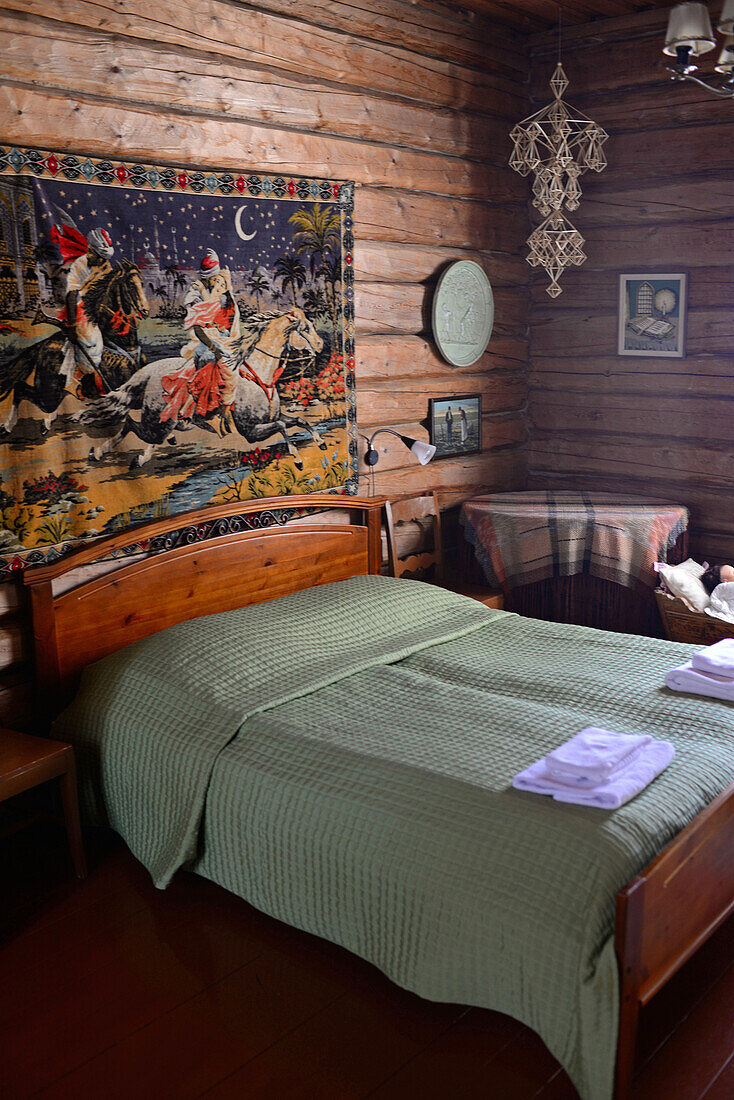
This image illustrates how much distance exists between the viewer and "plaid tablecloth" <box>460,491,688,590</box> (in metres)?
3.93

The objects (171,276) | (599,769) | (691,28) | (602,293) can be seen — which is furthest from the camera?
(602,293)

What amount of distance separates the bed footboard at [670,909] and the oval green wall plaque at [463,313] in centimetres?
257

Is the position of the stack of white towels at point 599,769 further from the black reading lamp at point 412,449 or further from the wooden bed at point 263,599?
the black reading lamp at point 412,449

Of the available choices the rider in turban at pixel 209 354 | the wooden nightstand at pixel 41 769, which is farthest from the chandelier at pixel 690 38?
the wooden nightstand at pixel 41 769

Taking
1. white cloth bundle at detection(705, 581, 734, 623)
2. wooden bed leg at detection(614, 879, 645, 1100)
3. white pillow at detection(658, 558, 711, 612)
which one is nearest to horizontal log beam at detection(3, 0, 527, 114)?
white pillow at detection(658, 558, 711, 612)

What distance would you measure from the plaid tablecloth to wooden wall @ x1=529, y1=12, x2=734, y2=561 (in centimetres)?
34

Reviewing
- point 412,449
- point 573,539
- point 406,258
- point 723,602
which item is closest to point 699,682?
point 723,602

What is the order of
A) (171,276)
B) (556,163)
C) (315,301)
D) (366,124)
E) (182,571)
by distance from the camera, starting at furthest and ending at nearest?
(556,163) < (366,124) < (315,301) < (182,571) < (171,276)

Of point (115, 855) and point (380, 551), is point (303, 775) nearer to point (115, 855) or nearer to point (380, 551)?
point (115, 855)

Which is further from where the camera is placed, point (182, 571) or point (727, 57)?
point (182, 571)

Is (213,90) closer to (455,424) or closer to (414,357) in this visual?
(414,357)

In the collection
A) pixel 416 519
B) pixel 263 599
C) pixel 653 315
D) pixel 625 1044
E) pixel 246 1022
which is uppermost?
pixel 653 315

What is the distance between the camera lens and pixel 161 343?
306cm

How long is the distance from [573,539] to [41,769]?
2376 millimetres
